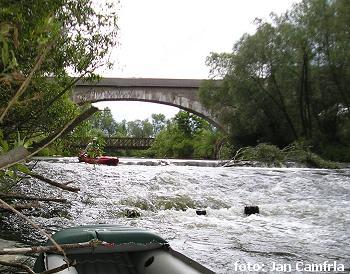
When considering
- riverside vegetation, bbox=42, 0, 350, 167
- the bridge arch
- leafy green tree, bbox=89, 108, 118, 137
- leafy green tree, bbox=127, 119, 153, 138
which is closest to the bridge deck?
the bridge arch

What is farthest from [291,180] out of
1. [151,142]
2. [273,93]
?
[151,142]

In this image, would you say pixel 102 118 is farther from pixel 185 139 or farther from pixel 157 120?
pixel 157 120

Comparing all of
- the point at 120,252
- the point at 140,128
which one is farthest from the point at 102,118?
the point at 140,128

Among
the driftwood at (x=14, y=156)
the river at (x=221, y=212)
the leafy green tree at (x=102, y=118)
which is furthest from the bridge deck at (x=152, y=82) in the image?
the driftwood at (x=14, y=156)

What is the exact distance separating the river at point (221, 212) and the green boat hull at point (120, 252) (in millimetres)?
1605

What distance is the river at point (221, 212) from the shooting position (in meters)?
5.26

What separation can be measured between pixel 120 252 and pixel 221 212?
475cm

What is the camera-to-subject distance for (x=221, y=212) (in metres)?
7.82

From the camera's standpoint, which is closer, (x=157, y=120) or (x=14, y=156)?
(x=14, y=156)

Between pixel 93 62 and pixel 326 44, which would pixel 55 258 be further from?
pixel 326 44

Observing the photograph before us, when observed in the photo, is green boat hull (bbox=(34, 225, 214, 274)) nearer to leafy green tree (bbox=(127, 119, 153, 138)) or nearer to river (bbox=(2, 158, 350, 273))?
river (bbox=(2, 158, 350, 273))

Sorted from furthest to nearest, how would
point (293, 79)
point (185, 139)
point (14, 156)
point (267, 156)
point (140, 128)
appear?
1. point (140, 128)
2. point (185, 139)
3. point (293, 79)
4. point (267, 156)
5. point (14, 156)

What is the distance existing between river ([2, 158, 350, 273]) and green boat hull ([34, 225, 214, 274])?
1.61 metres

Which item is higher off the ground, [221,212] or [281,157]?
[281,157]
